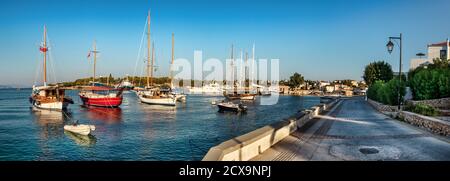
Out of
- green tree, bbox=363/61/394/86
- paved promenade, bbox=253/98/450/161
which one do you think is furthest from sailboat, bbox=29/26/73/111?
green tree, bbox=363/61/394/86

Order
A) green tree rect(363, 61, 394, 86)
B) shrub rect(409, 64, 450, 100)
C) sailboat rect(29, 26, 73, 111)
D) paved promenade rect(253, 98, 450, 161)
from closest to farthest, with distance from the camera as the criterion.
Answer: paved promenade rect(253, 98, 450, 161) < shrub rect(409, 64, 450, 100) < sailboat rect(29, 26, 73, 111) < green tree rect(363, 61, 394, 86)

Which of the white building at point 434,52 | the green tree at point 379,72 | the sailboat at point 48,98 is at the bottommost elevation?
the sailboat at point 48,98

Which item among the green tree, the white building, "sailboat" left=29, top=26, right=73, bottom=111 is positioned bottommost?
"sailboat" left=29, top=26, right=73, bottom=111

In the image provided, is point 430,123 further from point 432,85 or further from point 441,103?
point 432,85

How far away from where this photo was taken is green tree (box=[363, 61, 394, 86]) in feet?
247

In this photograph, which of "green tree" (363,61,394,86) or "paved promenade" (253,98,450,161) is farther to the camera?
"green tree" (363,61,394,86)

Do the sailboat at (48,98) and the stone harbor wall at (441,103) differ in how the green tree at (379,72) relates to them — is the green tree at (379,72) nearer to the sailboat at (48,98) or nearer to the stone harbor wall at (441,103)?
the stone harbor wall at (441,103)

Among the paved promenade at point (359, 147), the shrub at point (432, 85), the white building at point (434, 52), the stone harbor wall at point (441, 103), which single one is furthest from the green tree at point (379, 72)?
the paved promenade at point (359, 147)

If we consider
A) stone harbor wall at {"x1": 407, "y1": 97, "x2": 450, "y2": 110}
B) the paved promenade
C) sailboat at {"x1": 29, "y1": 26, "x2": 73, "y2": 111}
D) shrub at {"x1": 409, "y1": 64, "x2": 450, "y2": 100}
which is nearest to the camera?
the paved promenade

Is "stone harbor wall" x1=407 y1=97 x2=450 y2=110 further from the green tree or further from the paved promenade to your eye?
the green tree

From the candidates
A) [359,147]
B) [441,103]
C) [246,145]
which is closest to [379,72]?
[441,103]

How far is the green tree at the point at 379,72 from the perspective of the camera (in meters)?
75.2

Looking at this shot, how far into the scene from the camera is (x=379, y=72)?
7594 cm

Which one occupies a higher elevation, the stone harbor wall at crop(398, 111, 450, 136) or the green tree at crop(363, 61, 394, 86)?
the green tree at crop(363, 61, 394, 86)
